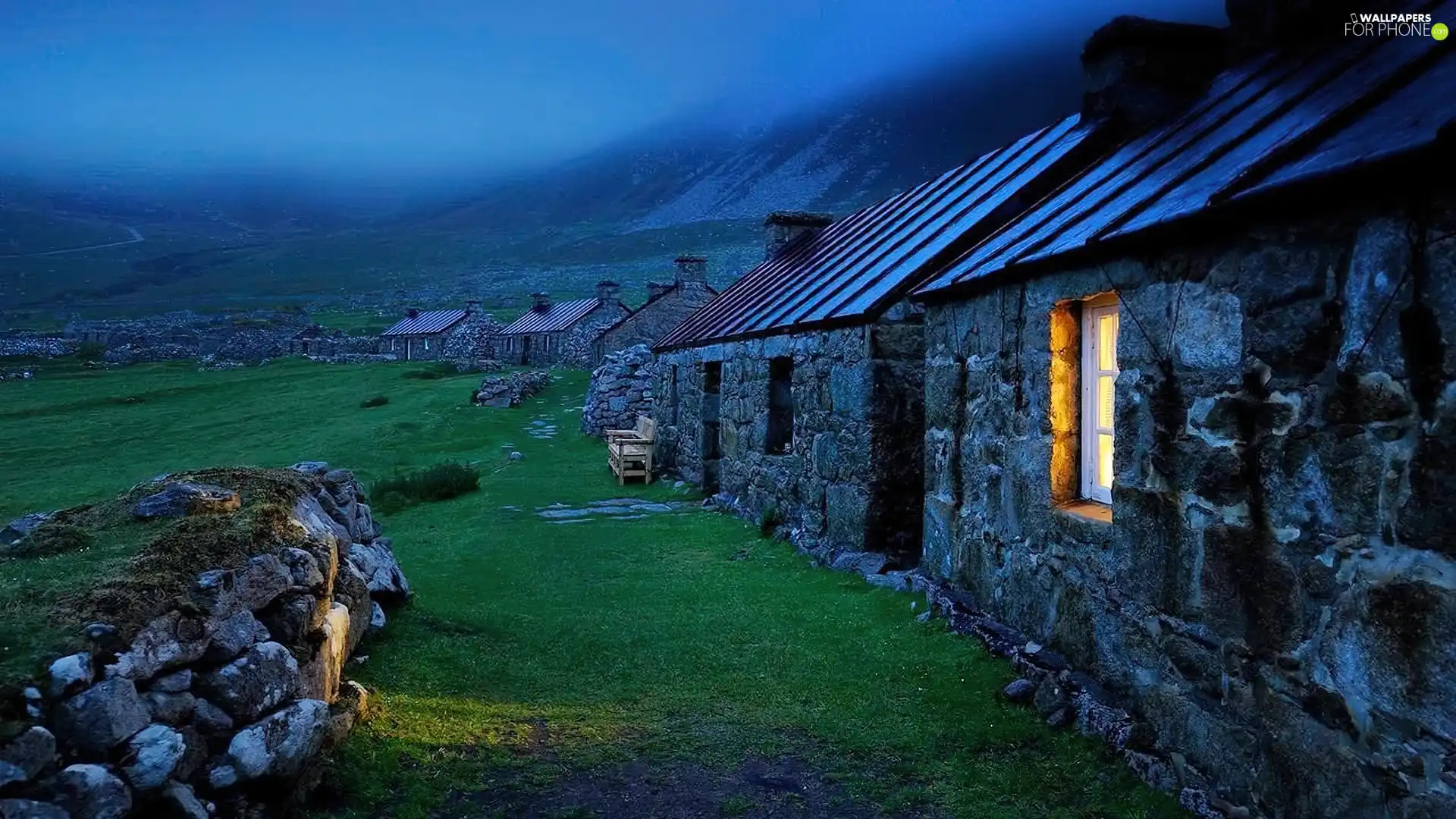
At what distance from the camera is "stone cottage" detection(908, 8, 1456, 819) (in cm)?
304

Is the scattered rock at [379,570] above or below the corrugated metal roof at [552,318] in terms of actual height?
below

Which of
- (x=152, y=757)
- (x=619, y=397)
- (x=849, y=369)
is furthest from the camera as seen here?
(x=619, y=397)

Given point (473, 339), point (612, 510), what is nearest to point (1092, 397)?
point (612, 510)

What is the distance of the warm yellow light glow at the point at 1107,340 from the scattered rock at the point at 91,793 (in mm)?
5386

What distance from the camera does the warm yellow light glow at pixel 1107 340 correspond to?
538 centimetres

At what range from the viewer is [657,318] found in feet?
129

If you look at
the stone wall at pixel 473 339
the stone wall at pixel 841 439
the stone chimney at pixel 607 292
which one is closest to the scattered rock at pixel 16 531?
the stone wall at pixel 841 439

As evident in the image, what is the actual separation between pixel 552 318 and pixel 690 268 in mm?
18450

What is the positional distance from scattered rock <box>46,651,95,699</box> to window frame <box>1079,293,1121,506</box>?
5.33 metres

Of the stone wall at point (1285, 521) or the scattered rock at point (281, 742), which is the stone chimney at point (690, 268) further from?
the scattered rock at point (281, 742)

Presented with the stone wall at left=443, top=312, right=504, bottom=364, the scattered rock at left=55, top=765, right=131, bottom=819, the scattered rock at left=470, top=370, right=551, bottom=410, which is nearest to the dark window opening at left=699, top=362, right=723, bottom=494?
the scattered rock at left=55, top=765, right=131, bottom=819

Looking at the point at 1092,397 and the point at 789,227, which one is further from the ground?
the point at 789,227

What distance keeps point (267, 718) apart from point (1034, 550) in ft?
15.4

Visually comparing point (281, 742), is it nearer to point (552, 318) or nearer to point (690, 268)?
point (690, 268)
